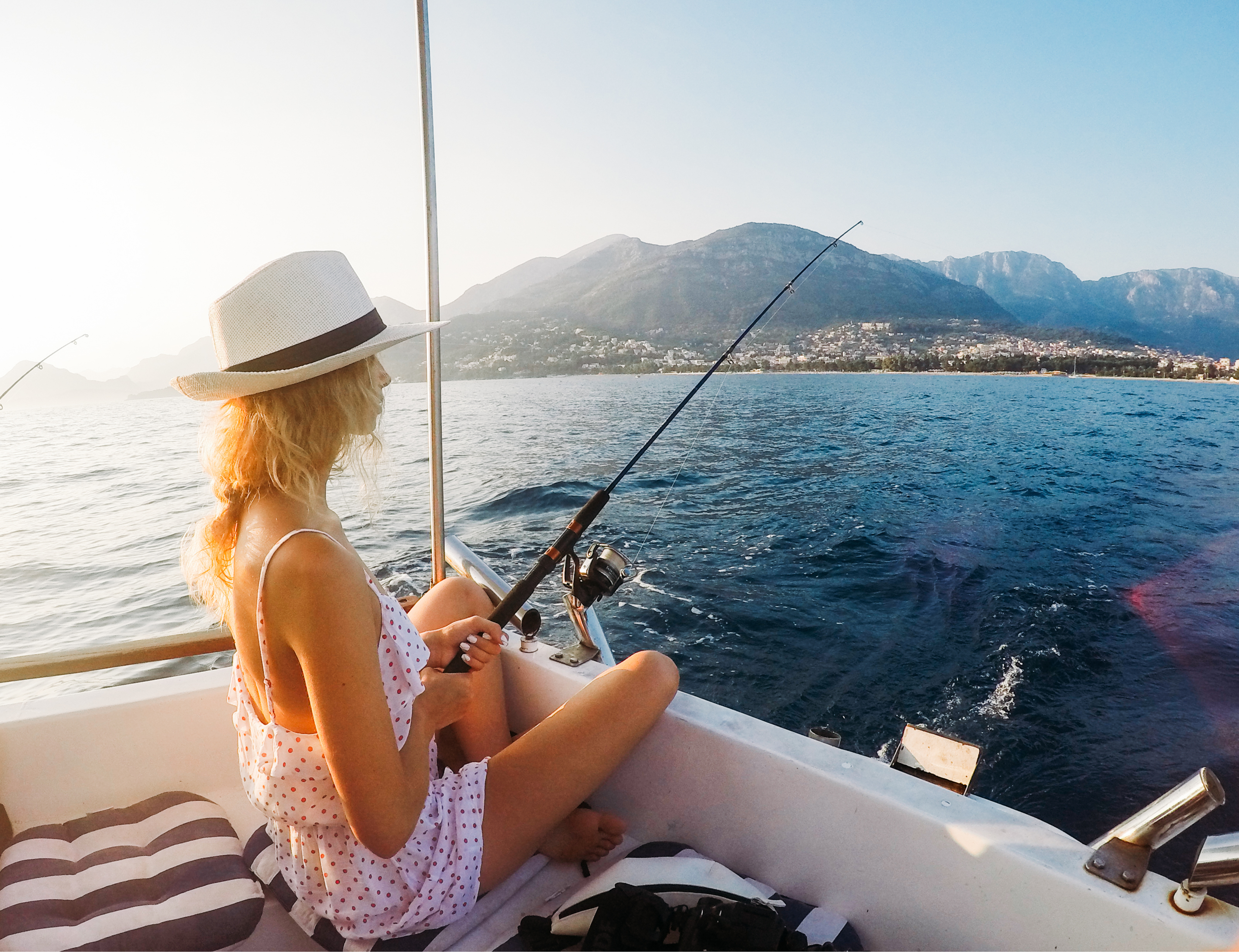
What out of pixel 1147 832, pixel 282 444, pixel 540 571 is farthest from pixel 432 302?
pixel 1147 832

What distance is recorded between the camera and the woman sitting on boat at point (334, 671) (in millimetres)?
850

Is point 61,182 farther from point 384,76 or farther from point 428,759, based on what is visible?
point 428,759

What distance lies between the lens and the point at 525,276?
55.9 m

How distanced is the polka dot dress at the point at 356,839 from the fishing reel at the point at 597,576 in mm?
495

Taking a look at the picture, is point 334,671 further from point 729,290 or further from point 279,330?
point 729,290

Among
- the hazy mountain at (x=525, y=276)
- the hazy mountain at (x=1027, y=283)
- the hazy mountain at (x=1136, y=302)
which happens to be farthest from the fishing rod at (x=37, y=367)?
the hazy mountain at (x=1027, y=283)

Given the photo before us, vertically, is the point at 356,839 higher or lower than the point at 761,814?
higher

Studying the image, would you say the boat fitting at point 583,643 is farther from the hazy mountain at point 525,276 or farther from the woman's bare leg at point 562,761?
the hazy mountain at point 525,276

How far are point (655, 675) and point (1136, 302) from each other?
260 ft

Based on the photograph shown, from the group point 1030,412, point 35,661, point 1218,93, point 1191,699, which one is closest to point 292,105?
point 35,661

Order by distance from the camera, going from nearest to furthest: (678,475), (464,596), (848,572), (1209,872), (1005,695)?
(1209,872) < (464,596) < (1005,695) < (848,572) < (678,475)

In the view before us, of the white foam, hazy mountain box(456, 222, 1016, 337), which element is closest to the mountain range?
hazy mountain box(456, 222, 1016, 337)

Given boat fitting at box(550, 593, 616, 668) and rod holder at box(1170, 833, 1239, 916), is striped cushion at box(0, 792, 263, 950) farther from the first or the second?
rod holder at box(1170, 833, 1239, 916)

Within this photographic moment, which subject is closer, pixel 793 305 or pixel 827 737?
pixel 827 737
